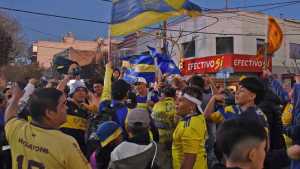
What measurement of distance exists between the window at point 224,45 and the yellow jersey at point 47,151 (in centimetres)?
3502

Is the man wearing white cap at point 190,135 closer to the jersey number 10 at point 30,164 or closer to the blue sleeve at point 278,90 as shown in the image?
the jersey number 10 at point 30,164

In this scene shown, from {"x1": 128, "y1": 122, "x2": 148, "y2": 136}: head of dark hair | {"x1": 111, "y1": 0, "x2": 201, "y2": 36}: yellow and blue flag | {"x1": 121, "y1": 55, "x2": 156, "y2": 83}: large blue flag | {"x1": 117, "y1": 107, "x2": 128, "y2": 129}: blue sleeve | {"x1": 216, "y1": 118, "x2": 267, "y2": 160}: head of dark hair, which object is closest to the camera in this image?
{"x1": 216, "y1": 118, "x2": 267, "y2": 160}: head of dark hair

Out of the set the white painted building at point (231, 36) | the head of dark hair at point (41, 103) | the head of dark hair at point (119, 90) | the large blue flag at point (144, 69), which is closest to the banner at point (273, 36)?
the large blue flag at point (144, 69)

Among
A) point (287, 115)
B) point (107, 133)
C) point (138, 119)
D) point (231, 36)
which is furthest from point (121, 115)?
point (231, 36)

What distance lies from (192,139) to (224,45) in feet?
111

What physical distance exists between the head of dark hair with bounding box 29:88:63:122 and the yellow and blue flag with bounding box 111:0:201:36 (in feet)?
13.7

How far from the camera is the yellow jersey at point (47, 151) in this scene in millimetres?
3184

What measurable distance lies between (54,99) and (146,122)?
0.98 m

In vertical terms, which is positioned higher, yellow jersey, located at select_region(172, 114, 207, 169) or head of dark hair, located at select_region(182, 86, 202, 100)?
head of dark hair, located at select_region(182, 86, 202, 100)

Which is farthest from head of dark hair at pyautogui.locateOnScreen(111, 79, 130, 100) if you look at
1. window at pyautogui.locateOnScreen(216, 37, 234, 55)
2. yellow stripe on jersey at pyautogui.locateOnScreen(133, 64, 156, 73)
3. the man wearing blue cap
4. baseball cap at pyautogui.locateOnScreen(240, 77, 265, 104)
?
window at pyautogui.locateOnScreen(216, 37, 234, 55)

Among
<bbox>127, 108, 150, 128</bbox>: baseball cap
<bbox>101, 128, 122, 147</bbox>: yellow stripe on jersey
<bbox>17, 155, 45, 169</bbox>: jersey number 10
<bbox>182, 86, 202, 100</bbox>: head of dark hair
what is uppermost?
<bbox>182, 86, 202, 100</bbox>: head of dark hair

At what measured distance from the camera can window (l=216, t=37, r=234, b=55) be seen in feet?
123

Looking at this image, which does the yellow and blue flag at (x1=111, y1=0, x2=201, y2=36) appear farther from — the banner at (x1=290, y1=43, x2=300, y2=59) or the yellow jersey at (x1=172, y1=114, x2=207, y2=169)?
the banner at (x1=290, y1=43, x2=300, y2=59)

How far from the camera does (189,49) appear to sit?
134 ft
